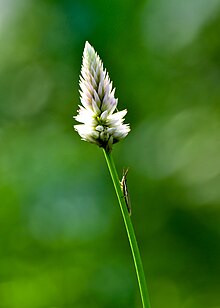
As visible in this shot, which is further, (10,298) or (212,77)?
(212,77)

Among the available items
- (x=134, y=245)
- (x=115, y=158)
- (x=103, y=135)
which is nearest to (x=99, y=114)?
(x=103, y=135)

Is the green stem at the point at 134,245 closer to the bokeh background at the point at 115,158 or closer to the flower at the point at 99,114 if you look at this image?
the flower at the point at 99,114

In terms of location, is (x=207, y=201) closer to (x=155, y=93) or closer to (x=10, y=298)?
(x=155, y=93)

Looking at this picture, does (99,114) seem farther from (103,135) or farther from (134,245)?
(134,245)

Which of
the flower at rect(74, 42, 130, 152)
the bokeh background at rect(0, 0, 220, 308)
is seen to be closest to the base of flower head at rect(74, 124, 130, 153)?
the flower at rect(74, 42, 130, 152)

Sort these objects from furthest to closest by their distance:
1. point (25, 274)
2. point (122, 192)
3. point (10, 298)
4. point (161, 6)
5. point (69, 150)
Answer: point (161, 6)
point (69, 150)
point (25, 274)
point (10, 298)
point (122, 192)

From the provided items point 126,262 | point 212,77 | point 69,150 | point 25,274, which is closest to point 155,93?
point 212,77

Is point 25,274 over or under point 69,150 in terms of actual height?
under

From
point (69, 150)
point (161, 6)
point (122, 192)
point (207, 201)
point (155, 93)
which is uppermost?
point (161, 6)
